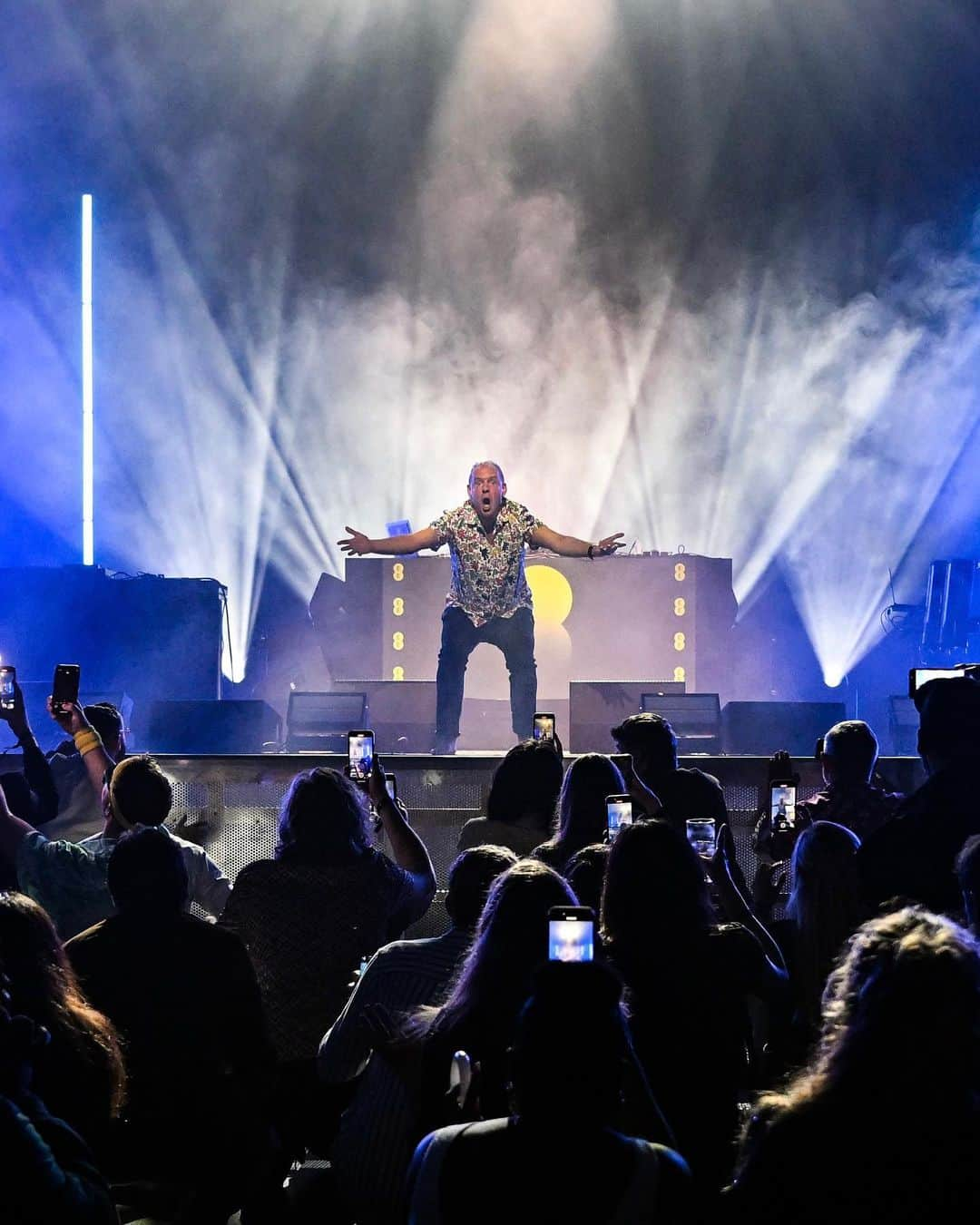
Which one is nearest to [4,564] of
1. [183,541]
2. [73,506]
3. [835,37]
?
[73,506]

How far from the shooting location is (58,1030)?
2.28 meters

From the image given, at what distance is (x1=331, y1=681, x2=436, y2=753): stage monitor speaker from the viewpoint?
930 centimetres

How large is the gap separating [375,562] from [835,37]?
23.0ft

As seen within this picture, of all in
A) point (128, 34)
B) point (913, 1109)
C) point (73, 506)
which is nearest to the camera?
point (913, 1109)

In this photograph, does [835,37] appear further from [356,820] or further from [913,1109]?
[913,1109]

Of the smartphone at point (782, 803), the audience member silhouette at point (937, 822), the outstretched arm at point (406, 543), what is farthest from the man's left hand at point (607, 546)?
the audience member silhouette at point (937, 822)

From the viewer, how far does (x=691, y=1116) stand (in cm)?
255

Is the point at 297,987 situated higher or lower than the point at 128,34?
lower

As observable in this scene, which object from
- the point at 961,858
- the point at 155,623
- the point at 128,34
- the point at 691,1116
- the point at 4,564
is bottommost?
the point at 691,1116

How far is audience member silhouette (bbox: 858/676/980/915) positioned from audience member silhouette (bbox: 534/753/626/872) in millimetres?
959

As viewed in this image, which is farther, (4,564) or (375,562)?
Result: (4,564)

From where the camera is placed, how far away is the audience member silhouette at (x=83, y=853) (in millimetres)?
3680

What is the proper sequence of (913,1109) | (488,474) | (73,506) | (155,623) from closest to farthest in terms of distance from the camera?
(913,1109)
(488,474)
(155,623)
(73,506)

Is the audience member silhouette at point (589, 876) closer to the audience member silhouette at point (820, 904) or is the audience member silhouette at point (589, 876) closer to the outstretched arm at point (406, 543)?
the audience member silhouette at point (820, 904)
